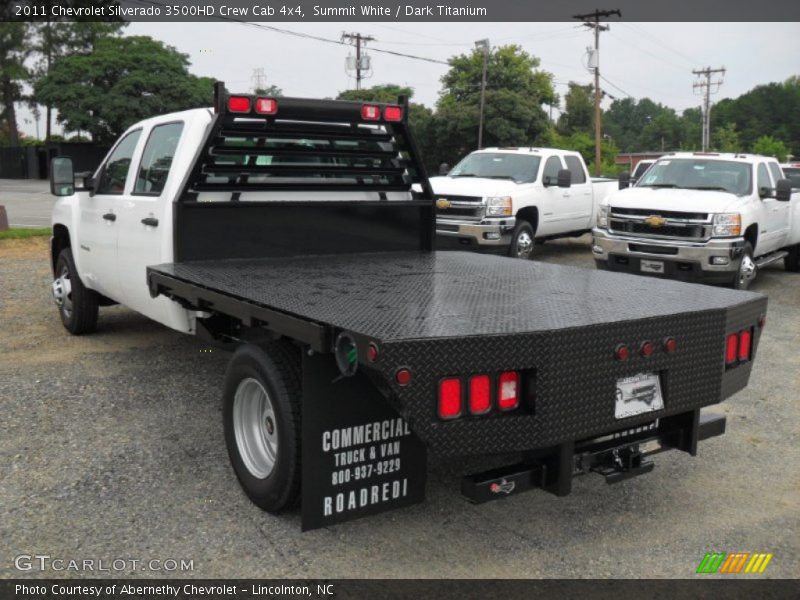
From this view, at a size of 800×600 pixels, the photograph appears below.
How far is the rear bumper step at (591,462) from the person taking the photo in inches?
132

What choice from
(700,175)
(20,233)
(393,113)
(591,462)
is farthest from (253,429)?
(20,233)

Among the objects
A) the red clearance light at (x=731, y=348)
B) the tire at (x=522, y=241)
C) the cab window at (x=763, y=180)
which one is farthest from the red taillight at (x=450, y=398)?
the tire at (x=522, y=241)

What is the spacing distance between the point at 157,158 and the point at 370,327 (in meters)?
3.52

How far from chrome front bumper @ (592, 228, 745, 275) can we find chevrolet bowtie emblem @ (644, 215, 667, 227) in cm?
20

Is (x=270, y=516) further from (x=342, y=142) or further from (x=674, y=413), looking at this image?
(x=342, y=142)

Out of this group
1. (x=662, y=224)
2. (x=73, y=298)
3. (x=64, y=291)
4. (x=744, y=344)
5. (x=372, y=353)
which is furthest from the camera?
(x=662, y=224)

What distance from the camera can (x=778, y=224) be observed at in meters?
11.9

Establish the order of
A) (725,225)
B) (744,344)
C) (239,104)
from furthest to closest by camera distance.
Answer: (725,225) → (239,104) → (744,344)

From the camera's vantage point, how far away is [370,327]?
3.11 m

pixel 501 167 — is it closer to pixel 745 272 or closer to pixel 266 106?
pixel 745 272
